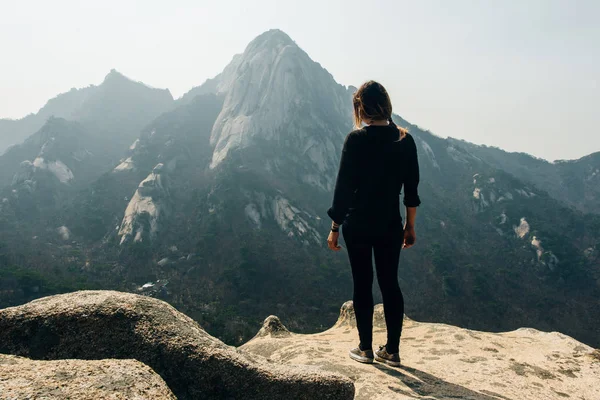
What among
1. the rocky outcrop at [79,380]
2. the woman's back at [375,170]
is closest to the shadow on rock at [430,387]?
the woman's back at [375,170]

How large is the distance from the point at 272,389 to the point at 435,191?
297ft

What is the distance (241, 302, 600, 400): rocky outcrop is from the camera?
3.71m

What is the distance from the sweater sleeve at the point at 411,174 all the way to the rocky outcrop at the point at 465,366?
89.6 inches

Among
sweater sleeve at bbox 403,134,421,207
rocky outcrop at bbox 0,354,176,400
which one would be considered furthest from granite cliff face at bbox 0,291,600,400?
sweater sleeve at bbox 403,134,421,207

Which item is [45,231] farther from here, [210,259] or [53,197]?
[210,259]

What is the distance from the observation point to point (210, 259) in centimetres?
4847

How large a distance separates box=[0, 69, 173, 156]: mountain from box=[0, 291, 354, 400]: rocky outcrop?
121753mm

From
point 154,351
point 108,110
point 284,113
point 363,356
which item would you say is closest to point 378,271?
point 363,356

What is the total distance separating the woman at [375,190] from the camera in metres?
4.05

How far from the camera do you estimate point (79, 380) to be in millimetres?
1974

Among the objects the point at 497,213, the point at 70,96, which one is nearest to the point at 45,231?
the point at 497,213

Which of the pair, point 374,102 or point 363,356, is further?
point 363,356

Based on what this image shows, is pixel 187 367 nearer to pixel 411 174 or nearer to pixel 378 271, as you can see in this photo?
pixel 378 271

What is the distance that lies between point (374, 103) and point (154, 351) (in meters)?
3.71
